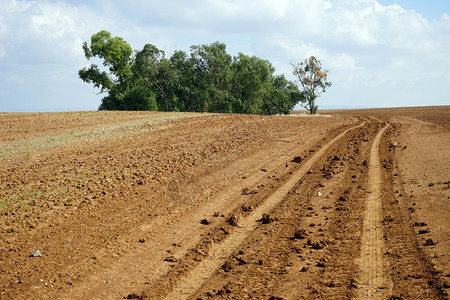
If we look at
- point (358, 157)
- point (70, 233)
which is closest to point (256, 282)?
point (70, 233)

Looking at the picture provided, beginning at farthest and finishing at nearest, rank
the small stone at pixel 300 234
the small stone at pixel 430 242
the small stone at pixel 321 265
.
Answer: the small stone at pixel 300 234
the small stone at pixel 430 242
the small stone at pixel 321 265

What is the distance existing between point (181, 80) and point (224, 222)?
55.3 meters

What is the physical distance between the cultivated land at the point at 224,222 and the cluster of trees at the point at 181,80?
40.0 metres

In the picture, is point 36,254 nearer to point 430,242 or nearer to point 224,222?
point 224,222

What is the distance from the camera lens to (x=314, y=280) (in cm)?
595

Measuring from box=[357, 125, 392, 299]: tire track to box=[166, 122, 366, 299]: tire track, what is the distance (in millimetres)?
2299

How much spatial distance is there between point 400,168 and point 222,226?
7847 mm

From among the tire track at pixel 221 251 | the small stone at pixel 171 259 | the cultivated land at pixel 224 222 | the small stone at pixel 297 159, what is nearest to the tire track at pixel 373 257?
the cultivated land at pixel 224 222

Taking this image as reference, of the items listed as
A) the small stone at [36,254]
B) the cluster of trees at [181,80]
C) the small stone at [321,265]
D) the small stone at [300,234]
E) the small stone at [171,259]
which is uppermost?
the cluster of trees at [181,80]

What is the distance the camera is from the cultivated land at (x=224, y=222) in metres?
6.08

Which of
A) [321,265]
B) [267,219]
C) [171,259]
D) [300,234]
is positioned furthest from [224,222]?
[321,265]

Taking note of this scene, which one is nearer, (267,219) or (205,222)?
(267,219)

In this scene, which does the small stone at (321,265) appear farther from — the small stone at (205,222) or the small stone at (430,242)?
the small stone at (205,222)

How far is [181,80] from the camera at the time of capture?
204ft
